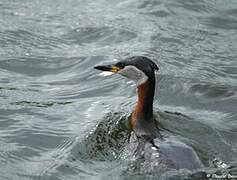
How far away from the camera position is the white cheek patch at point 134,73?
10008 mm

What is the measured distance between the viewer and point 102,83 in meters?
12.5

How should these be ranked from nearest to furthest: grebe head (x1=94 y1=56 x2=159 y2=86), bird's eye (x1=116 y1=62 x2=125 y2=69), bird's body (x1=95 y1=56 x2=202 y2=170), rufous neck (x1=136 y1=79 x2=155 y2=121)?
bird's body (x1=95 y1=56 x2=202 y2=170)
grebe head (x1=94 y1=56 x2=159 y2=86)
bird's eye (x1=116 y1=62 x2=125 y2=69)
rufous neck (x1=136 y1=79 x2=155 y2=121)

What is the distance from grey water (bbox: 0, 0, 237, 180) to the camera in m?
9.63

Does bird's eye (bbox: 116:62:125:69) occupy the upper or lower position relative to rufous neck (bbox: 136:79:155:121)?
upper

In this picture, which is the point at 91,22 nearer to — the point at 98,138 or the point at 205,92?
the point at 205,92

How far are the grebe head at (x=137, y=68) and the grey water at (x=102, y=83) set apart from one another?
85 centimetres

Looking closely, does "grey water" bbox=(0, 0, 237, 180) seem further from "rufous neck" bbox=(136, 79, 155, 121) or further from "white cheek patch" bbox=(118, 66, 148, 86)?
"white cheek patch" bbox=(118, 66, 148, 86)

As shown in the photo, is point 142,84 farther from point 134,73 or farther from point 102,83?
point 102,83

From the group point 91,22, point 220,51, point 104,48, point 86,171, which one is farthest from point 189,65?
point 86,171

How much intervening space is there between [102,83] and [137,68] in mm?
2554

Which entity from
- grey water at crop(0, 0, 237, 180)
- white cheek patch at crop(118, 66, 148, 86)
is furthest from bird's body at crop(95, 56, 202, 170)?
grey water at crop(0, 0, 237, 180)

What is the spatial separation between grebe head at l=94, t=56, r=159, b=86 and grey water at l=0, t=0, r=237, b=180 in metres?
0.85

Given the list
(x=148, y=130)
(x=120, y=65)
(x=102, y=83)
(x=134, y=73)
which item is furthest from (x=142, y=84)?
(x=102, y=83)

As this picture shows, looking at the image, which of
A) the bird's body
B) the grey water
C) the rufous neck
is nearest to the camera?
the bird's body
